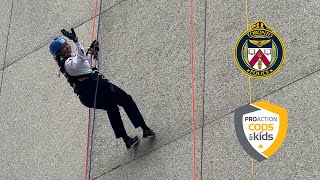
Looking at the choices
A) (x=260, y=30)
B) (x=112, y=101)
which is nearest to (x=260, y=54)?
(x=260, y=30)

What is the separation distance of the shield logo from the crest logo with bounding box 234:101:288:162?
1.61 feet

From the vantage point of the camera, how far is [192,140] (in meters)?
8.64

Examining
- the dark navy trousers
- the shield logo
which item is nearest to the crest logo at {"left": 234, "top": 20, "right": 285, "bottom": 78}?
the shield logo

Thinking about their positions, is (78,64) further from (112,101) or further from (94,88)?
(112,101)

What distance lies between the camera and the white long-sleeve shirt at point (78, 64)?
329 inches

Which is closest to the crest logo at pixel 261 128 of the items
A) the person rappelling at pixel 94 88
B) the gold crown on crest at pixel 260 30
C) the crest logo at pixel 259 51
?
the crest logo at pixel 259 51

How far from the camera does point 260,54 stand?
8820 millimetres

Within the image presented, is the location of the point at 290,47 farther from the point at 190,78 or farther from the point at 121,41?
the point at 121,41

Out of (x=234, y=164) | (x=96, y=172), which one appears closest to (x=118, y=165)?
(x=96, y=172)

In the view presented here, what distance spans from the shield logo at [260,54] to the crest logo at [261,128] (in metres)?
0.49

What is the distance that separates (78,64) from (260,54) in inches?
80.8

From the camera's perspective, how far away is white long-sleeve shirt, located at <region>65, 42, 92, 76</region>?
835 centimetres

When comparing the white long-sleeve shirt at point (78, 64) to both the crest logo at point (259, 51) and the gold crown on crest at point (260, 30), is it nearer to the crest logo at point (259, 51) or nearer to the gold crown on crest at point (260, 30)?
the crest logo at point (259, 51)

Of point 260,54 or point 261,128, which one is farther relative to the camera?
point 260,54
